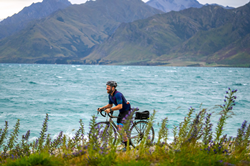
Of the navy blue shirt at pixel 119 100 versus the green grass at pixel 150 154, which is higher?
the navy blue shirt at pixel 119 100

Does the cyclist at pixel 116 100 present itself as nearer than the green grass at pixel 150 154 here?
No

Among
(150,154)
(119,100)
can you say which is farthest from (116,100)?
(150,154)

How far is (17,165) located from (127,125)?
98.0 inches

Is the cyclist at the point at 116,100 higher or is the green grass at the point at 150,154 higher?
the cyclist at the point at 116,100

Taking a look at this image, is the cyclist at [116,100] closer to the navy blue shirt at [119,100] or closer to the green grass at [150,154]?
the navy blue shirt at [119,100]

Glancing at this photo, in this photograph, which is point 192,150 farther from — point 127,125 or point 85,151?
point 85,151

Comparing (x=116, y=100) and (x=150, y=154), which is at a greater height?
(x=116, y=100)

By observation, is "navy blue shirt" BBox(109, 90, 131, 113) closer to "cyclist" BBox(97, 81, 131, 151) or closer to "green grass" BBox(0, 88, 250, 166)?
"cyclist" BBox(97, 81, 131, 151)

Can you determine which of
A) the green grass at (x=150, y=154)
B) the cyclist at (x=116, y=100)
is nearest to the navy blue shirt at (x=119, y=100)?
the cyclist at (x=116, y=100)

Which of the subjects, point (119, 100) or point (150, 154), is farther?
point (119, 100)

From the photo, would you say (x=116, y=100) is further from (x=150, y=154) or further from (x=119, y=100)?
(x=150, y=154)

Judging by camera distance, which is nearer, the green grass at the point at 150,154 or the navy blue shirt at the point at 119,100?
the green grass at the point at 150,154

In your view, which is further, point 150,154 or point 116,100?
point 116,100

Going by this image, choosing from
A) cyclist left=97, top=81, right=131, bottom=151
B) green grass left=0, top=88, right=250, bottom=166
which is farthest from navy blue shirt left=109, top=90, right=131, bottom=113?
green grass left=0, top=88, right=250, bottom=166
